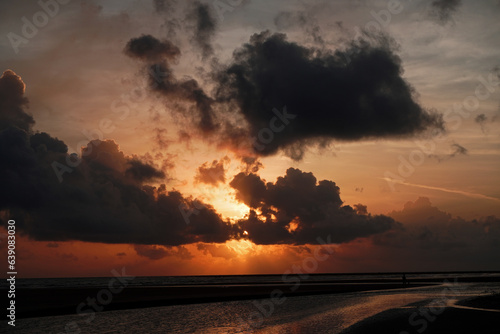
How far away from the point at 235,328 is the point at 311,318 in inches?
301

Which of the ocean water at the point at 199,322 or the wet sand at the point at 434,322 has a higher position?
the wet sand at the point at 434,322

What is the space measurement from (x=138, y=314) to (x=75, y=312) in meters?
6.31

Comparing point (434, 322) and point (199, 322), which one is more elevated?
point (434, 322)

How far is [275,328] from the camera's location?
31234mm

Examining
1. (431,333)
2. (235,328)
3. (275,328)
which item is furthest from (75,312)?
(431,333)

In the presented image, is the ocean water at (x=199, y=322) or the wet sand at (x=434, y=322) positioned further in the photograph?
the ocean water at (x=199, y=322)

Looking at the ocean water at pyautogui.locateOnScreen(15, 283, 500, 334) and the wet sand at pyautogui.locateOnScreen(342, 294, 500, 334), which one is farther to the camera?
the ocean water at pyautogui.locateOnScreen(15, 283, 500, 334)

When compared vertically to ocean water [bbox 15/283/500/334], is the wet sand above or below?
above

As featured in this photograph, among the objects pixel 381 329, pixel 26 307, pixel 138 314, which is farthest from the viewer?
pixel 26 307

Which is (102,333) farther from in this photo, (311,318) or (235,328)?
(311,318)

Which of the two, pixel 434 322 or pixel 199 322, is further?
pixel 199 322

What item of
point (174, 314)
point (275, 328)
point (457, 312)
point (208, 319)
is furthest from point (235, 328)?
point (457, 312)

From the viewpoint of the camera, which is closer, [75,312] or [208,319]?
[208,319]

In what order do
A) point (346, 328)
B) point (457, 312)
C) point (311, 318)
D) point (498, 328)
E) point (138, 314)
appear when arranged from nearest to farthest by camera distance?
point (498, 328), point (346, 328), point (457, 312), point (311, 318), point (138, 314)
